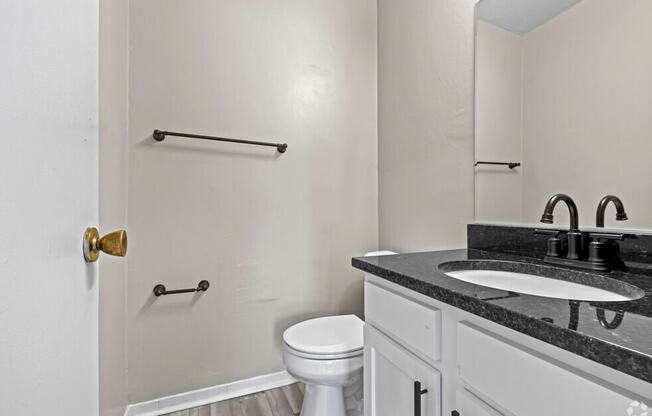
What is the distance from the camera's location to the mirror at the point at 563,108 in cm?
86

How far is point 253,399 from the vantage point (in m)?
1.64

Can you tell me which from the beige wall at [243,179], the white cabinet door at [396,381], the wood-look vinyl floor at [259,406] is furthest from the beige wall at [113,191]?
the white cabinet door at [396,381]

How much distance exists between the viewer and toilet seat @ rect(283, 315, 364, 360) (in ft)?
4.12

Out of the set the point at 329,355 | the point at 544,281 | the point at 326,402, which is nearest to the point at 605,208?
the point at 544,281

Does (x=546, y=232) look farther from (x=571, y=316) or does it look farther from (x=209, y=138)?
(x=209, y=138)

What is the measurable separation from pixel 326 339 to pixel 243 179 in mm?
908

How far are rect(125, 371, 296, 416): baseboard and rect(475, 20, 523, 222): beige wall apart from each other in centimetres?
136

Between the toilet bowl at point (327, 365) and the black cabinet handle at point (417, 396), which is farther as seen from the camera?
the toilet bowl at point (327, 365)

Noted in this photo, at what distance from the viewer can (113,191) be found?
1.25 meters

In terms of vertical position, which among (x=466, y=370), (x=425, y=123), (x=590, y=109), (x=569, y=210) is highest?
(x=425, y=123)

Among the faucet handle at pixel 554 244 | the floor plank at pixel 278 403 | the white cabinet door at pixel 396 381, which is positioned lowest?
the floor plank at pixel 278 403

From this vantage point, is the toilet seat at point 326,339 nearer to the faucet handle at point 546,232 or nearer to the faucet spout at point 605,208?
the faucet handle at point 546,232

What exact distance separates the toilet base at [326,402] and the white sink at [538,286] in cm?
75

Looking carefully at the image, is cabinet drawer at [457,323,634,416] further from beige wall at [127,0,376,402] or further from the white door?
beige wall at [127,0,376,402]
